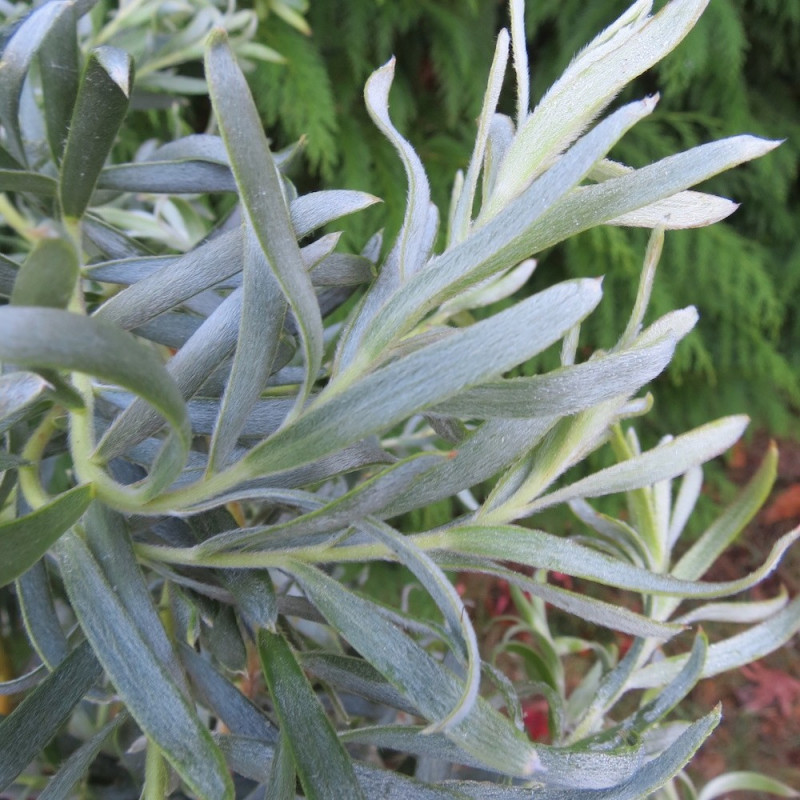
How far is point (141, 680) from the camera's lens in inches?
12.5

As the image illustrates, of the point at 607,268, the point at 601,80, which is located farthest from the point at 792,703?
the point at 601,80

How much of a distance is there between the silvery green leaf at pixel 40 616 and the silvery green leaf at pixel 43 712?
4 cm

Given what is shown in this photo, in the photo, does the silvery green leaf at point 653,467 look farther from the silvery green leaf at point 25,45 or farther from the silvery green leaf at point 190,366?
the silvery green leaf at point 25,45

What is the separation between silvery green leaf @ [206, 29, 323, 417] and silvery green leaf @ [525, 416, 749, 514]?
6.8 inches

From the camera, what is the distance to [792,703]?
215 centimetres

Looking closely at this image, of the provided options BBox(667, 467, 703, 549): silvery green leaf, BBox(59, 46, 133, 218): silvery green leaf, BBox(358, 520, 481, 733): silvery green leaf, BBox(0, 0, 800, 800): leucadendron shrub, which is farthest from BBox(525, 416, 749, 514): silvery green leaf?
BBox(59, 46, 133, 218): silvery green leaf

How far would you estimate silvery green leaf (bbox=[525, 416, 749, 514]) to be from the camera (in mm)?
387

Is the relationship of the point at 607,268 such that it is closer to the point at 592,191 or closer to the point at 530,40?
the point at 530,40

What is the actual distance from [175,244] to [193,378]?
388 millimetres

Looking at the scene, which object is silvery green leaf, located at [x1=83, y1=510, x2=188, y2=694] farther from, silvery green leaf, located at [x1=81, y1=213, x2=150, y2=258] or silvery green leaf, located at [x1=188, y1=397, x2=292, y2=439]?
silvery green leaf, located at [x1=81, y1=213, x2=150, y2=258]

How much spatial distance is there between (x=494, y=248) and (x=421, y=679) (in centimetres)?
19

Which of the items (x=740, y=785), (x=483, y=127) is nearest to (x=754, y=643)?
(x=740, y=785)

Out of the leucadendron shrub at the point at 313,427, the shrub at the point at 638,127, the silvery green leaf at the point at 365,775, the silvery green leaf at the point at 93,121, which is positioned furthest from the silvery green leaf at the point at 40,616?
the shrub at the point at 638,127

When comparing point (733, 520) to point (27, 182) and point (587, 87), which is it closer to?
point (587, 87)
